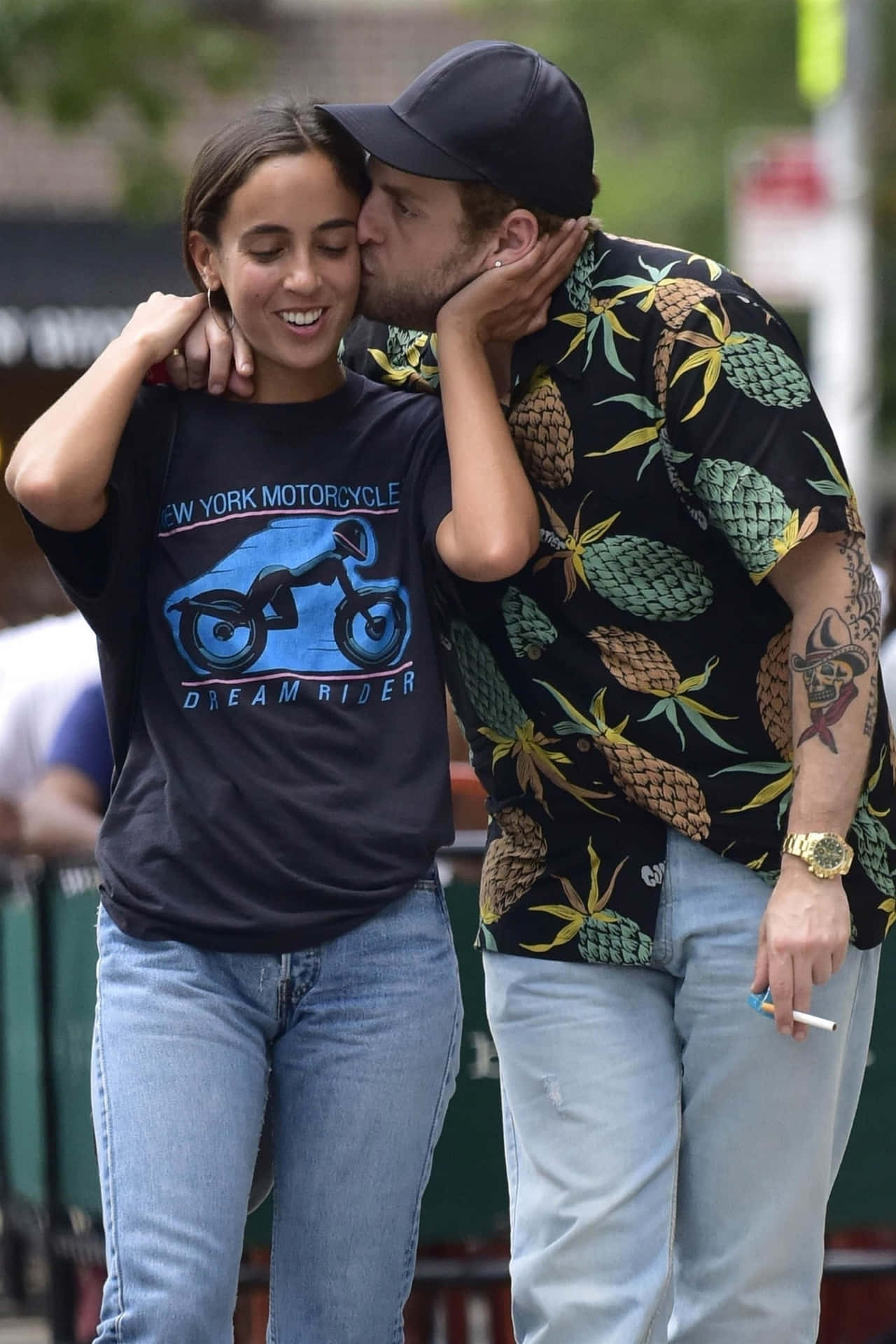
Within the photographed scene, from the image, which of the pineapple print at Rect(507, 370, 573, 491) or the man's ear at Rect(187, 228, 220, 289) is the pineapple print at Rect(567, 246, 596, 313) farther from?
the man's ear at Rect(187, 228, 220, 289)

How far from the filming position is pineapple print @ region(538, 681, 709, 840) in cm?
315

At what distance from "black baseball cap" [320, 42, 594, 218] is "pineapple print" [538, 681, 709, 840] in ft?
2.44

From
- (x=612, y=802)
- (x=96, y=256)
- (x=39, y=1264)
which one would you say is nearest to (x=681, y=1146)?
(x=612, y=802)

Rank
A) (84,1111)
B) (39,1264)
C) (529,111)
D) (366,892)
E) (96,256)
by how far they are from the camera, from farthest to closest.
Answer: (96,256) < (39,1264) < (84,1111) < (529,111) < (366,892)

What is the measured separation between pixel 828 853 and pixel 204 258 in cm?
127

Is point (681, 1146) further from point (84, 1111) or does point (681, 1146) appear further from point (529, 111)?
point (84, 1111)

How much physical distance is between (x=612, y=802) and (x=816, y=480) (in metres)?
0.58

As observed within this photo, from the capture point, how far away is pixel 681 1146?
3.27 meters

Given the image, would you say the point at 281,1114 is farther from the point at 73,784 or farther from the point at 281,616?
the point at 73,784

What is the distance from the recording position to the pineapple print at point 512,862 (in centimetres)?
329

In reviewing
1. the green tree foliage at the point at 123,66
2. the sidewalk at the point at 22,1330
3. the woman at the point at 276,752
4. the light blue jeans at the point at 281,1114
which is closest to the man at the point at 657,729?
the woman at the point at 276,752

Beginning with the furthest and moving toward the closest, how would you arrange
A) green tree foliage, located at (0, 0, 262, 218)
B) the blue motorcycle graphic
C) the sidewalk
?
green tree foliage, located at (0, 0, 262, 218) < the sidewalk < the blue motorcycle graphic

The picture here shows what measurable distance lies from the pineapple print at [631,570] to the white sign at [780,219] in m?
9.16

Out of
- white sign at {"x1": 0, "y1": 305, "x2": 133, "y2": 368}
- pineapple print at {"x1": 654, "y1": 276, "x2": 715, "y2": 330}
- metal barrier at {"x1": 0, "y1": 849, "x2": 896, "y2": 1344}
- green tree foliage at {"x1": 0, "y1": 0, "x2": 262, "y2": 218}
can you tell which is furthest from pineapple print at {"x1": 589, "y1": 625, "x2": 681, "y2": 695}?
white sign at {"x1": 0, "y1": 305, "x2": 133, "y2": 368}
